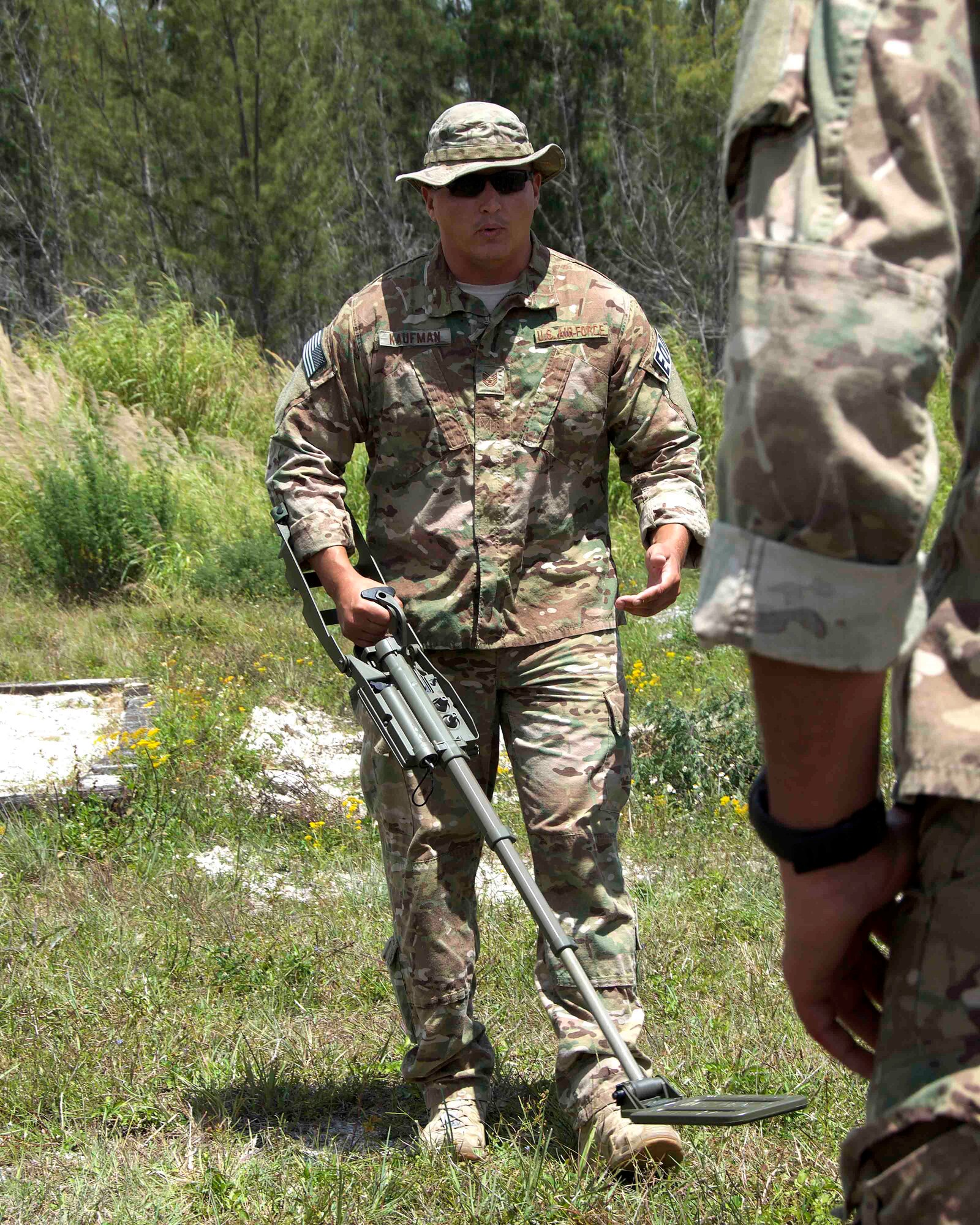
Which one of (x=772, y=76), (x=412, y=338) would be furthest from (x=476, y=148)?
(x=772, y=76)

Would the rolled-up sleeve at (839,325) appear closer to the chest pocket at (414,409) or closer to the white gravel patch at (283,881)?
the chest pocket at (414,409)

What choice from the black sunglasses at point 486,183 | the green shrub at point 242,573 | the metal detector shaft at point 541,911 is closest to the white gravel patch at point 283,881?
the metal detector shaft at point 541,911

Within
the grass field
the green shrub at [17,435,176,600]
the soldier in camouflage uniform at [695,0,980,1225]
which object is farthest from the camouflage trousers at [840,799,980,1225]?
the green shrub at [17,435,176,600]

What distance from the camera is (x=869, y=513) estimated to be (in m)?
1.08

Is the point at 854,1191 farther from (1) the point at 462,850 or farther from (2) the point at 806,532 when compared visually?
(1) the point at 462,850

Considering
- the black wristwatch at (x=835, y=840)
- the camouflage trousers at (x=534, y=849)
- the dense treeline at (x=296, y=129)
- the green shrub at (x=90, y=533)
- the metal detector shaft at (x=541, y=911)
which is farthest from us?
the dense treeline at (x=296, y=129)

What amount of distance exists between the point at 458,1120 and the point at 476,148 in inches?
84.1

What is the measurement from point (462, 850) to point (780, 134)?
2279 mm

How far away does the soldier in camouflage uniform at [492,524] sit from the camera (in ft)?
10.1

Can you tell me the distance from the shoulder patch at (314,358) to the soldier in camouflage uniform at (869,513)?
2118mm

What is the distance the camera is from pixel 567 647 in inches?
124

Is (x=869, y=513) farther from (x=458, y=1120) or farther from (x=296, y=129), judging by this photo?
(x=296, y=129)

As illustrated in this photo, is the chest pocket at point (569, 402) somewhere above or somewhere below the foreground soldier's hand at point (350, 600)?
above

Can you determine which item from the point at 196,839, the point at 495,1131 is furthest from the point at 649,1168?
the point at 196,839
